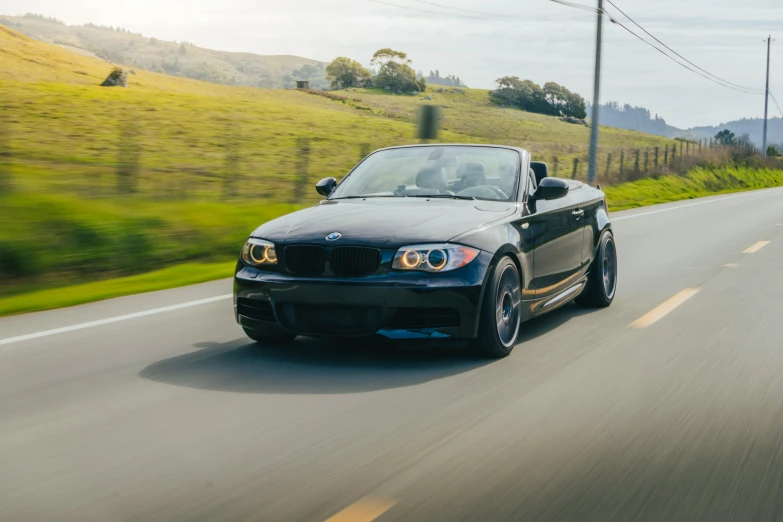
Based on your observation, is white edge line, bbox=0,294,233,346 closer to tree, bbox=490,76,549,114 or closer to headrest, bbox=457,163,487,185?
headrest, bbox=457,163,487,185

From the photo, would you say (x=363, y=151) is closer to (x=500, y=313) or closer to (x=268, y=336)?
(x=268, y=336)

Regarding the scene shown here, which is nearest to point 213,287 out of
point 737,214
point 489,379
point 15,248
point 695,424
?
point 15,248

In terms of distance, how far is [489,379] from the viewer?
589 centimetres

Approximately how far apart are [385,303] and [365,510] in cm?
239

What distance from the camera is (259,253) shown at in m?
6.43

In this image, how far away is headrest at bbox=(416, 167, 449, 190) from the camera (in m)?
7.43

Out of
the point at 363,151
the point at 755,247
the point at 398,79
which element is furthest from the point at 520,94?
the point at 755,247

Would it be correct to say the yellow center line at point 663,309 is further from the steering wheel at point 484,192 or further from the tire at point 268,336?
the tire at point 268,336

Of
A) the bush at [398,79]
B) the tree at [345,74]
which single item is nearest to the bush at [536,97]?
the bush at [398,79]

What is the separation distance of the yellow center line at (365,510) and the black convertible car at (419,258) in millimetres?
2297

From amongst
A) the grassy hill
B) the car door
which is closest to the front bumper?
the car door

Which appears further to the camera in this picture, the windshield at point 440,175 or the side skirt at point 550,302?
the windshield at point 440,175

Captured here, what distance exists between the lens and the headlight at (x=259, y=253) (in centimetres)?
636

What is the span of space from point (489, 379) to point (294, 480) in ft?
6.96
